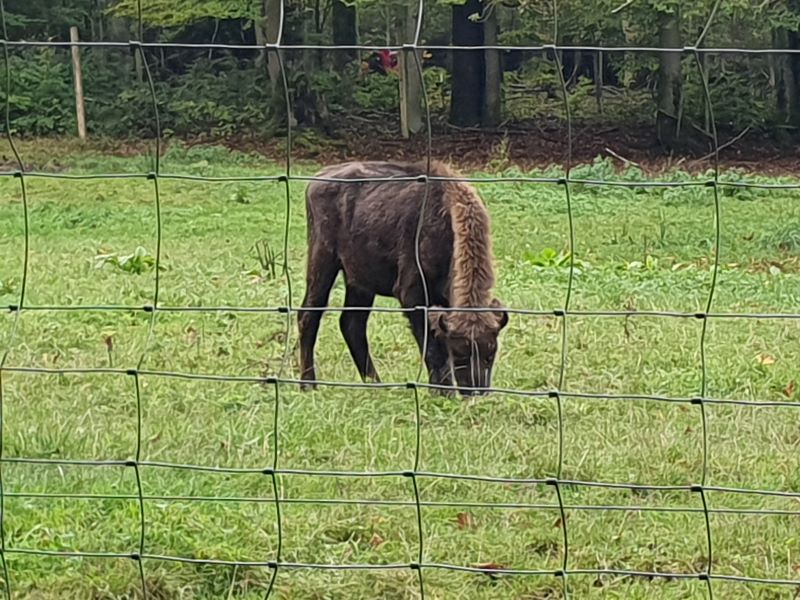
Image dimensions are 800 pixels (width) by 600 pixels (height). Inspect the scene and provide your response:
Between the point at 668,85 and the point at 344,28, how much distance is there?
22.2ft

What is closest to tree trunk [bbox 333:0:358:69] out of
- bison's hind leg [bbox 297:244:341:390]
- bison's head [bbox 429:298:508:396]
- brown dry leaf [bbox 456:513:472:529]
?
bison's hind leg [bbox 297:244:341:390]

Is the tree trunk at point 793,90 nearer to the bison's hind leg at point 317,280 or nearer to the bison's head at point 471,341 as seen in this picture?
the bison's hind leg at point 317,280

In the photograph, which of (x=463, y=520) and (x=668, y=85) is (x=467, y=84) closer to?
→ (x=668, y=85)

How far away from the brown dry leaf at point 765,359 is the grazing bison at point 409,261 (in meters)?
1.33

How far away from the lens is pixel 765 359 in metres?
6.64

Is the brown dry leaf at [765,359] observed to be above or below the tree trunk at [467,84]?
above

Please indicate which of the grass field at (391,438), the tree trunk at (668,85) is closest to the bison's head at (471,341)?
the grass field at (391,438)

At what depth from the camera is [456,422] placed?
5633 millimetres

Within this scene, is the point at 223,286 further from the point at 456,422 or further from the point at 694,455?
the point at 694,455

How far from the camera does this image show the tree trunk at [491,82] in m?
23.2

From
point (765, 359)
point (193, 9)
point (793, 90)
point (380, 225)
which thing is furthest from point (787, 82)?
point (380, 225)

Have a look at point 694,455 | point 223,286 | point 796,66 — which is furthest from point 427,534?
point 796,66

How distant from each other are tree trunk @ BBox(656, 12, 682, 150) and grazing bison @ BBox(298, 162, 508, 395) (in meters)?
13.3

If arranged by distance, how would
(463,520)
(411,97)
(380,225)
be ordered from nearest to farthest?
1. (463,520)
2. (380,225)
3. (411,97)
